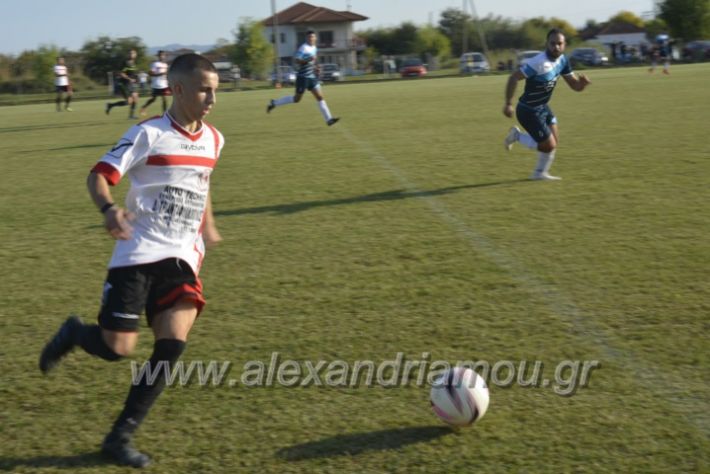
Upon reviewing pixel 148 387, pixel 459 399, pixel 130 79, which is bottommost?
pixel 459 399

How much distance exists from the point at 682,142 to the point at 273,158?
20.3 feet

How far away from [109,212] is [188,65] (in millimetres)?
755

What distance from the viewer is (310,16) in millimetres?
100188

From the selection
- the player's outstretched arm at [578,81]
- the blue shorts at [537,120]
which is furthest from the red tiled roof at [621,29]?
the blue shorts at [537,120]

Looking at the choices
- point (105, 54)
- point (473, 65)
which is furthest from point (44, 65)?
point (473, 65)

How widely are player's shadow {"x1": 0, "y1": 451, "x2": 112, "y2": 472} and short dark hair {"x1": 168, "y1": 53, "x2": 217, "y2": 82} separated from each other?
5.40 ft

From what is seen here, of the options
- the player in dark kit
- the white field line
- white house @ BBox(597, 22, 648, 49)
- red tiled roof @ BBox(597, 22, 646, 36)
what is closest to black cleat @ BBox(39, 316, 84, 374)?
the white field line

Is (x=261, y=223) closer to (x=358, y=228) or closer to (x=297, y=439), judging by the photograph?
(x=358, y=228)

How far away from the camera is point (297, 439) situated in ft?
11.5

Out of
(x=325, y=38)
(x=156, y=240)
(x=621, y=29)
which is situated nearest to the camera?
(x=156, y=240)

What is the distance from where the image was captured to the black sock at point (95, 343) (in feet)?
11.8

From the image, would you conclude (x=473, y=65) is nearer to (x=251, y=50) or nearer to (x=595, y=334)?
(x=251, y=50)

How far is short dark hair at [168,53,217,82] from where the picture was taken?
140 inches

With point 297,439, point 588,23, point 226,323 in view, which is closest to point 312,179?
point 226,323
